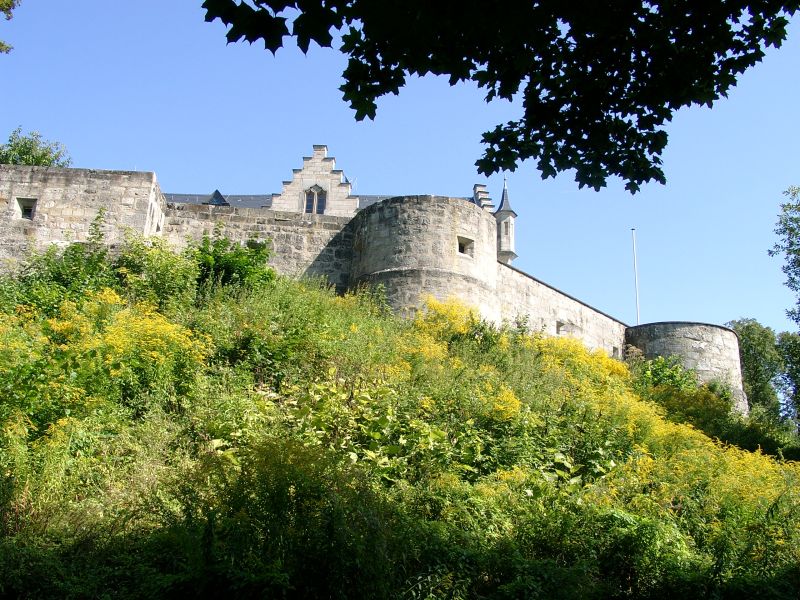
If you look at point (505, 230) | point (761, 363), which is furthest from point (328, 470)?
point (505, 230)

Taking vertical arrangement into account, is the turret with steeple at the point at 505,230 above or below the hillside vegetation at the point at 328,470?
above

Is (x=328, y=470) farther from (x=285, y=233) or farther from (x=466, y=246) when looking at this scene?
(x=285, y=233)

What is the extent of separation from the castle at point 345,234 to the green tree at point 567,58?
8.43 m

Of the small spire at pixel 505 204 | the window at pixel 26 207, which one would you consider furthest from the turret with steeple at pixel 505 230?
the window at pixel 26 207

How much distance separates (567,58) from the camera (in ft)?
21.5

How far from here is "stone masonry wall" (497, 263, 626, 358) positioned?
18.0m

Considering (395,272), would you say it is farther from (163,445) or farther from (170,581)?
(170,581)

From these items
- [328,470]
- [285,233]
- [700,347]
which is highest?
[285,233]

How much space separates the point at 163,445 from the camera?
25.4 ft

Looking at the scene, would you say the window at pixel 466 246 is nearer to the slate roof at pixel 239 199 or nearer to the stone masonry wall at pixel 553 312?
the stone masonry wall at pixel 553 312

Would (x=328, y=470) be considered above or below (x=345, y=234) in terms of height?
below

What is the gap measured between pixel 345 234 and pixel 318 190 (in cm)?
2200

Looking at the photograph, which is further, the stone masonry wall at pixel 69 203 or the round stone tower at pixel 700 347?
the round stone tower at pixel 700 347

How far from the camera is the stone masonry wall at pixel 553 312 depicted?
59.2ft
